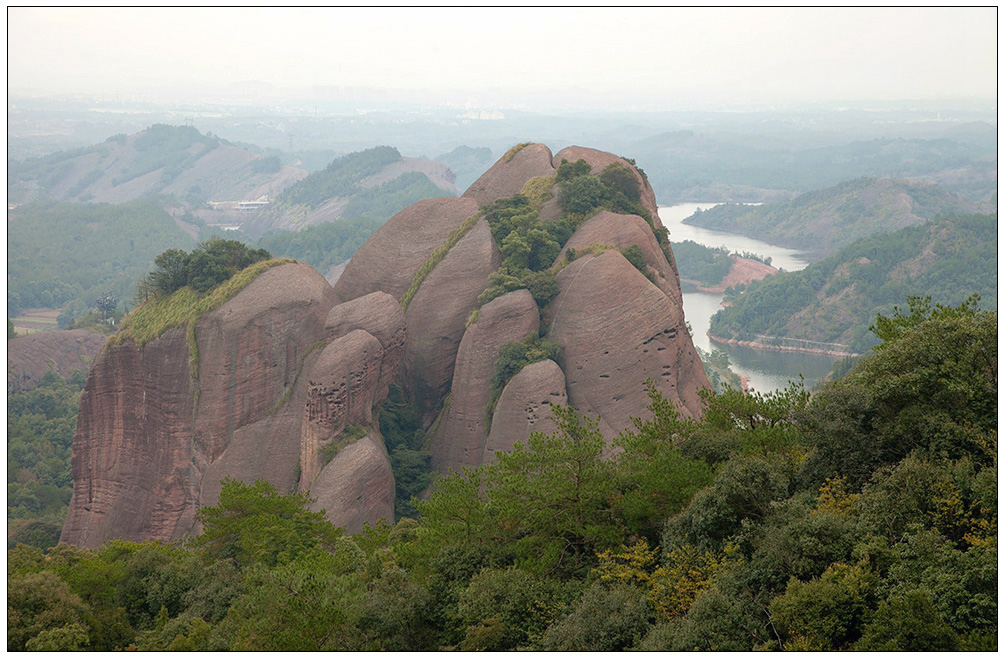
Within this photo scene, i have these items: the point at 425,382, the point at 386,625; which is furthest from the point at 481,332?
the point at 386,625

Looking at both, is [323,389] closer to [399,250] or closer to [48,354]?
[399,250]

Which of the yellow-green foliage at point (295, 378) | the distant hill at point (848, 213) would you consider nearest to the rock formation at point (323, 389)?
the yellow-green foliage at point (295, 378)

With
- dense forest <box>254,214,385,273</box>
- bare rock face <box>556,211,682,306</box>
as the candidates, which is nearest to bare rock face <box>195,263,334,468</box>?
bare rock face <box>556,211,682,306</box>

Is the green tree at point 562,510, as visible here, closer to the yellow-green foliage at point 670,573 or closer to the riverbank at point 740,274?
the yellow-green foliage at point 670,573

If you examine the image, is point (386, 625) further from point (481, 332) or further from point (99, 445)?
point (99, 445)

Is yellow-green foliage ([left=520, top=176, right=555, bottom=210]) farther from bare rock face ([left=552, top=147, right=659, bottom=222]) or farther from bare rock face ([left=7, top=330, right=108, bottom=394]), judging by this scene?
bare rock face ([left=7, top=330, right=108, bottom=394])

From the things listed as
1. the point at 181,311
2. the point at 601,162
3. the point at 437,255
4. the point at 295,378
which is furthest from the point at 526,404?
the point at 601,162
